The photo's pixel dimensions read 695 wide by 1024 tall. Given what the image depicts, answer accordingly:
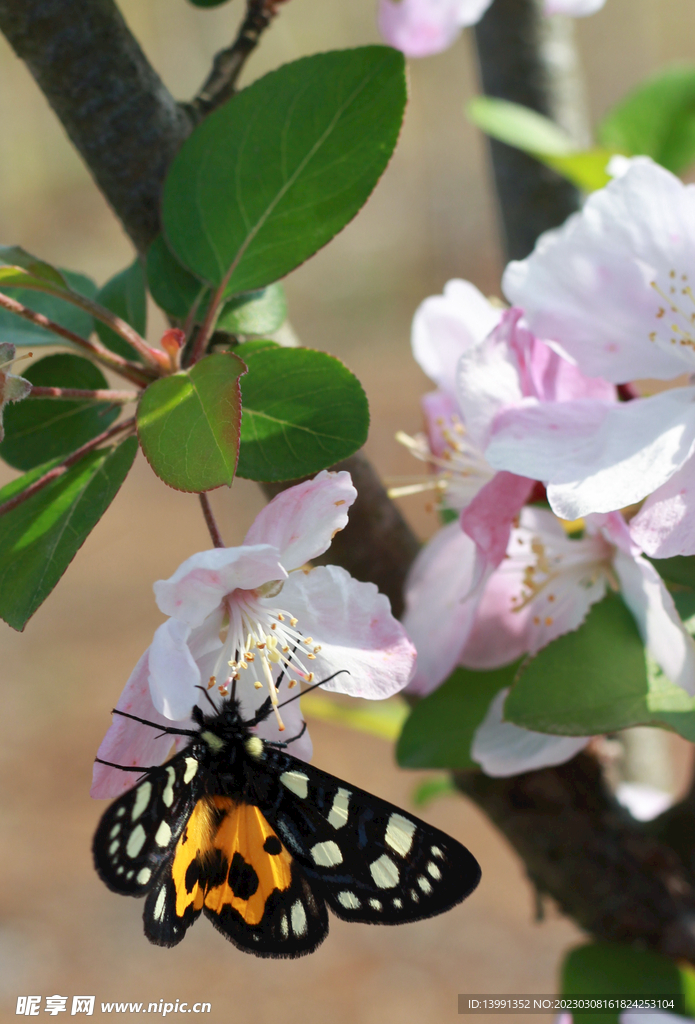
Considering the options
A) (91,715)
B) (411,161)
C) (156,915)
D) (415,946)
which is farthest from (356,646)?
(411,161)

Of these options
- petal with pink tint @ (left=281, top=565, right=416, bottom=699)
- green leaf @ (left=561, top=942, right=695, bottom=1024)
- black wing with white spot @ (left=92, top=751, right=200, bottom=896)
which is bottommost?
green leaf @ (left=561, top=942, right=695, bottom=1024)

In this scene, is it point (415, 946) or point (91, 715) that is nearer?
point (415, 946)

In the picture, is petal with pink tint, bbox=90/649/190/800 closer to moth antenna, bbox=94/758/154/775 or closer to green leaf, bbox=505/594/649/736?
moth antenna, bbox=94/758/154/775

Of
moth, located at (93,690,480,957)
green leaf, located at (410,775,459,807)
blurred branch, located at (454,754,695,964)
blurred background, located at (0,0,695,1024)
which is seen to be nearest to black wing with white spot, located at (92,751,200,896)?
moth, located at (93,690,480,957)

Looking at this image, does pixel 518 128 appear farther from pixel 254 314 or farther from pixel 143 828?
pixel 143 828

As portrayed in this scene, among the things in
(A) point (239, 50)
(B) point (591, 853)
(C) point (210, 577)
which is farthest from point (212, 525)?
(B) point (591, 853)

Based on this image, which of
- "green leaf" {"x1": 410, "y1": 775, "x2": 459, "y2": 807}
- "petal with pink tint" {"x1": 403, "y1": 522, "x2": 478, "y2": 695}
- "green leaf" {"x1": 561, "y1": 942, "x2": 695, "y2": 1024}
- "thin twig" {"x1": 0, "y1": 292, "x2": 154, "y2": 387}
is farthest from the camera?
"green leaf" {"x1": 410, "y1": 775, "x2": 459, "y2": 807}

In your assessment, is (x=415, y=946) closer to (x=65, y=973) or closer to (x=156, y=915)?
(x=65, y=973)
